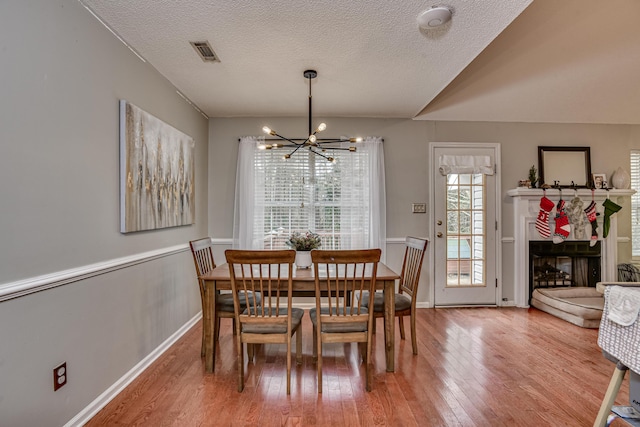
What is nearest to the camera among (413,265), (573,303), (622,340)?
(622,340)

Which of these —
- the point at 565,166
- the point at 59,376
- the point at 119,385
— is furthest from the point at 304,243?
the point at 565,166

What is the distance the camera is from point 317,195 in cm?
432

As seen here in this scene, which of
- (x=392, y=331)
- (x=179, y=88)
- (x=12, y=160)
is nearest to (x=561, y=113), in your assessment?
(x=392, y=331)

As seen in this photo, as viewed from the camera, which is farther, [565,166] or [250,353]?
[565,166]

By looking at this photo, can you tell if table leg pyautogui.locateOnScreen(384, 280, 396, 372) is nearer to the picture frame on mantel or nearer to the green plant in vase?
the green plant in vase

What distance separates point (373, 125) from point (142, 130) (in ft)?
8.99

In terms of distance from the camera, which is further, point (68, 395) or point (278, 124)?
point (278, 124)

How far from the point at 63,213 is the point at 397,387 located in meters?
2.31

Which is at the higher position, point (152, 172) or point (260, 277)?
point (152, 172)

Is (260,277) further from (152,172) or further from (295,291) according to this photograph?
(152,172)

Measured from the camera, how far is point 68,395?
1.86 metres

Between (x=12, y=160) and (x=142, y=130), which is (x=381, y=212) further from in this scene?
(x=12, y=160)

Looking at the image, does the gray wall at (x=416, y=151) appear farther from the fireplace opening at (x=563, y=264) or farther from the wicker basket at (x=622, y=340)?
the wicker basket at (x=622, y=340)

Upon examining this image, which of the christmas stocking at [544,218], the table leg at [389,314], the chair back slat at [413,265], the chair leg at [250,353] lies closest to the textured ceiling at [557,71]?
the christmas stocking at [544,218]
